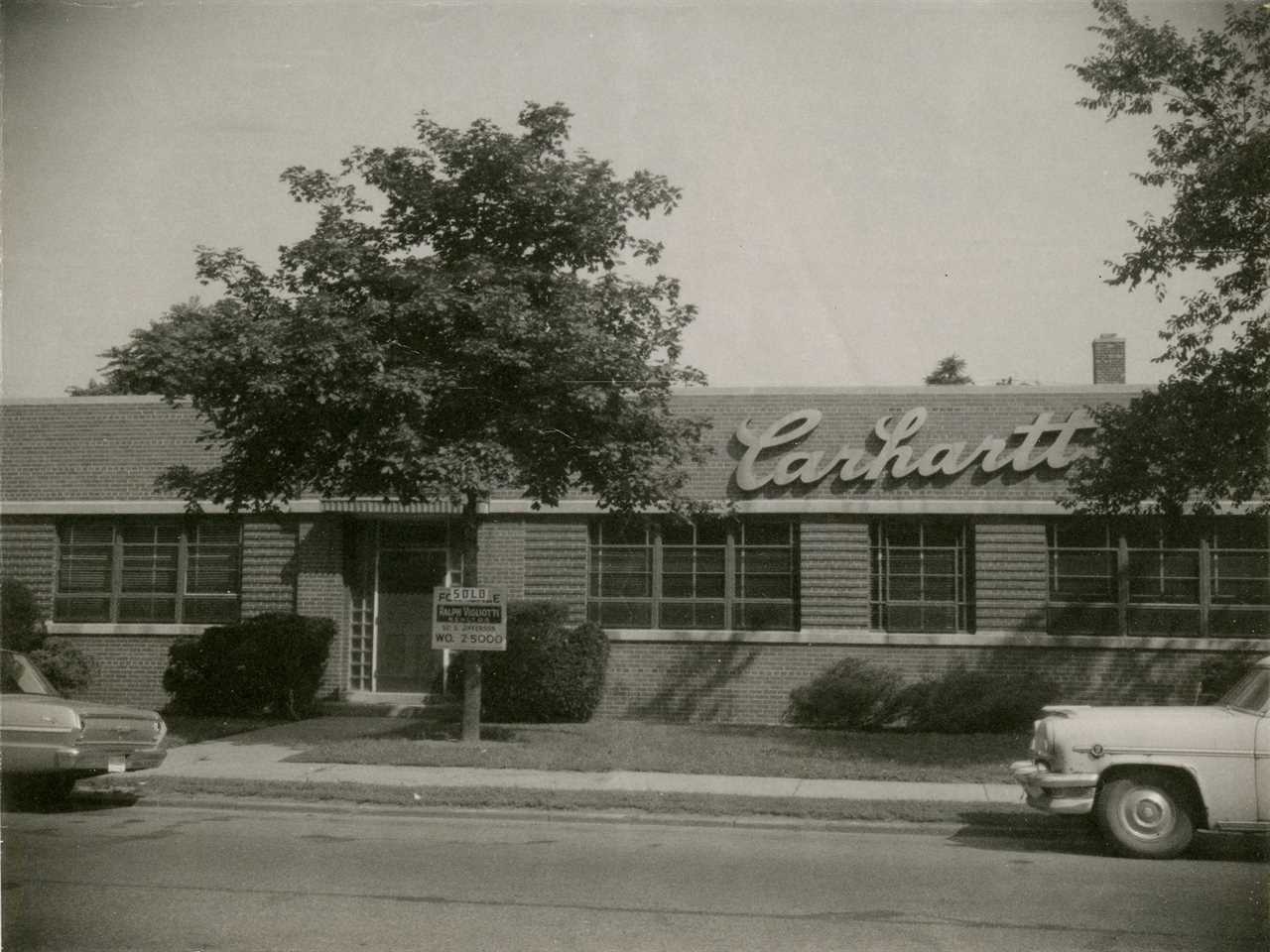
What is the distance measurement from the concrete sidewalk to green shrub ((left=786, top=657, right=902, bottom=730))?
190 inches

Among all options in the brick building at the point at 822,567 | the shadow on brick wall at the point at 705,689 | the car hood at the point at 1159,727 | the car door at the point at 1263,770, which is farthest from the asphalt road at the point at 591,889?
the brick building at the point at 822,567

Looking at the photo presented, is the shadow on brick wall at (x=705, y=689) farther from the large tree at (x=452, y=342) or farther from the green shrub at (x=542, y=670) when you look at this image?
the large tree at (x=452, y=342)

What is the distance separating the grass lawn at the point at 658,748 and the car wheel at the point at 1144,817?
337 centimetres

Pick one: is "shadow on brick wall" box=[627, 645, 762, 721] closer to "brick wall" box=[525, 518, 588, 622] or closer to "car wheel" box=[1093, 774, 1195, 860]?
"brick wall" box=[525, 518, 588, 622]

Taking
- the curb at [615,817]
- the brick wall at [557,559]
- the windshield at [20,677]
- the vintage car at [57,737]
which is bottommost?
the curb at [615,817]

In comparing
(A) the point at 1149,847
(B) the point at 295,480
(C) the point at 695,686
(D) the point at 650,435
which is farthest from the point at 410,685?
(A) the point at 1149,847

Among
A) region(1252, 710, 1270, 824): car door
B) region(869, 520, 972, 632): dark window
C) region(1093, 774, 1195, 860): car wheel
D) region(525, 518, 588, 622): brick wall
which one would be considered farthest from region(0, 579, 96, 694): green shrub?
region(1252, 710, 1270, 824): car door

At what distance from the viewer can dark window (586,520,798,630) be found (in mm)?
19141

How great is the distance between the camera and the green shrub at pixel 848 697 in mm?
18000

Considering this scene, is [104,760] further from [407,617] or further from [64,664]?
[407,617]

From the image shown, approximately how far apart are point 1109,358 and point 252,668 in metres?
14.3

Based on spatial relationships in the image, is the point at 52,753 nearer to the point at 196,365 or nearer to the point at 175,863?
the point at 175,863

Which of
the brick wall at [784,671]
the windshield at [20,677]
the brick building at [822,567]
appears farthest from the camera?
→ the brick building at [822,567]

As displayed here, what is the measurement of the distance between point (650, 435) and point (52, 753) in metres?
7.02
